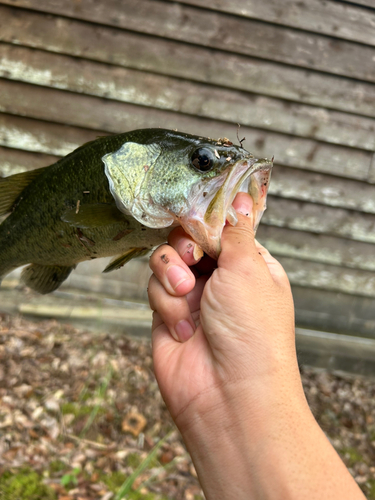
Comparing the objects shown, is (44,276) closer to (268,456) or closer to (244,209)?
(244,209)

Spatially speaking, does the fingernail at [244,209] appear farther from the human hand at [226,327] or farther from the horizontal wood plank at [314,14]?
the horizontal wood plank at [314,14]

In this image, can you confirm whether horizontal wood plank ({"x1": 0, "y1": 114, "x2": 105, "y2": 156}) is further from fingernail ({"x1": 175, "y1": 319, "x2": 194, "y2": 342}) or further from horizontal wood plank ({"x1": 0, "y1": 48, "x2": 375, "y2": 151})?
A: fingernail ({"x1": 175, "y1": 319, "x2": 194, "y2": 342})

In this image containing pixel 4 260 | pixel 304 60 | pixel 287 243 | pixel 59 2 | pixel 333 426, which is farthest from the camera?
pixel 287 243

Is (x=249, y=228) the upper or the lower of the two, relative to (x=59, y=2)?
lower

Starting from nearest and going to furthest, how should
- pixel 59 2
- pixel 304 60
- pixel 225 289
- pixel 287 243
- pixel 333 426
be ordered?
pixel 225 289 → pixel 59 2 → pixel 304 60 → pixel 333 426 → pixel 287 243

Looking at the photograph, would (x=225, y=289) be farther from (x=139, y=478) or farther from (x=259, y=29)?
(x=259, y=29)

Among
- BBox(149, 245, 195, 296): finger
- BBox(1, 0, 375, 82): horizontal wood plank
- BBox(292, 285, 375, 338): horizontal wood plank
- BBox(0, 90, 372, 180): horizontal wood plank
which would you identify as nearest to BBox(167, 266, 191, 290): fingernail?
BBox(149, 245, 195, 296): finger

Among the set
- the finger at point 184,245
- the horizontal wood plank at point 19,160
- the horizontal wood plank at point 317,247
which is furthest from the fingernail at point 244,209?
the horizontal wood plank at point 19,160

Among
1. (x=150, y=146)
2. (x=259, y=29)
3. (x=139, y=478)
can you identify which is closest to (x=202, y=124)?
(x=259, y=29)
